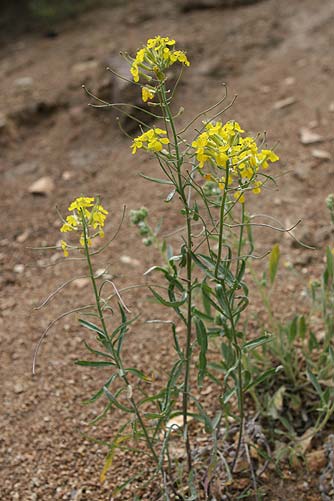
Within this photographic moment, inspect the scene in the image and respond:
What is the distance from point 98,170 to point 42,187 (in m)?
0.30

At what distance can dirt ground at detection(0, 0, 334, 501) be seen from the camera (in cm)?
207

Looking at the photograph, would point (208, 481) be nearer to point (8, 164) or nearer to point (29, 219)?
point (29, 219)

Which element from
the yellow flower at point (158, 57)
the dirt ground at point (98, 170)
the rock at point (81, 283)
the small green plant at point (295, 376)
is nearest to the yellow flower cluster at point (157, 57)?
the yellow flower at point (158, 57)

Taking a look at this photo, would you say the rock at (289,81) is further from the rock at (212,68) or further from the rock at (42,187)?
the rock at (42,187)

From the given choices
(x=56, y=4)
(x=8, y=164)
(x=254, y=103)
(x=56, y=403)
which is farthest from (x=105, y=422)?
(x=56, y=4)

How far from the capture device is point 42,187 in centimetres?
344

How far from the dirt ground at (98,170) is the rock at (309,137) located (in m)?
0.02

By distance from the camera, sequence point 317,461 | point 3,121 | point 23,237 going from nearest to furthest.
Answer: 1. point 317,461
2. point 23,237
3. point 3,121

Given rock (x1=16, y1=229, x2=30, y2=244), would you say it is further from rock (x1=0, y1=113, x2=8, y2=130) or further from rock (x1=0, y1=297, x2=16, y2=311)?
rock (x1=0, y1=113, x2=8, y2=130)

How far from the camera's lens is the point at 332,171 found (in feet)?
10.3

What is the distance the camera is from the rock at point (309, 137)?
335 cm

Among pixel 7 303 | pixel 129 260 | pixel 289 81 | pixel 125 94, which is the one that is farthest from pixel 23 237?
pixel 289 81

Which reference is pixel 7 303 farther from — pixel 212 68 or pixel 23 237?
pixel 212 68

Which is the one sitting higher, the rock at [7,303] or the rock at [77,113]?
the rock at [77,113]
